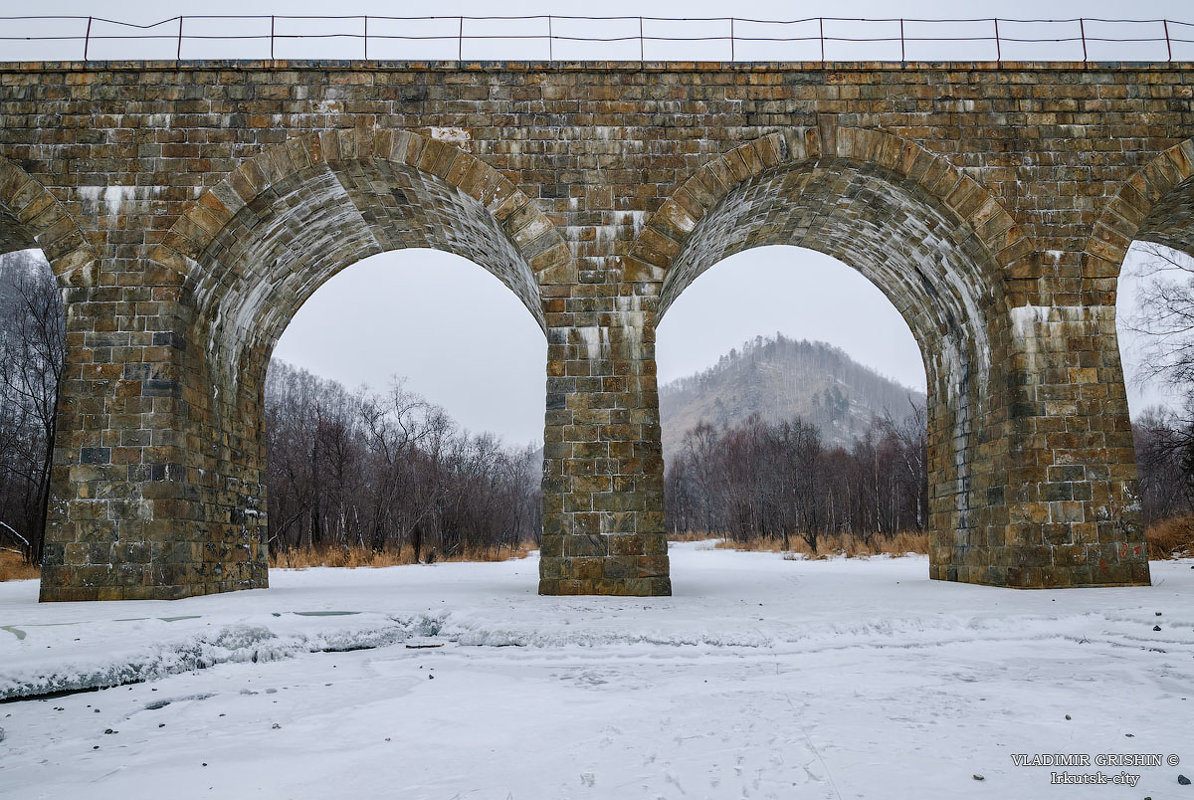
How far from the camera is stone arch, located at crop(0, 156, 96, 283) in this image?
11523mm

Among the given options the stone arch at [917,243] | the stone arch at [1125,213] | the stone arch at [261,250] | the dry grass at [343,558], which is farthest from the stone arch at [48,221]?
the stone arch at [1125,213]

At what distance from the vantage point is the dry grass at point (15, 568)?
55.8 feet

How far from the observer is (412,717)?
201 inches

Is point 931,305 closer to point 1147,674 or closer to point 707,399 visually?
point 1147,674

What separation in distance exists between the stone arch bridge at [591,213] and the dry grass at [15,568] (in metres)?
7.83

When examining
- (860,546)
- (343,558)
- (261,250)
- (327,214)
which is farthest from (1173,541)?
(261,250)

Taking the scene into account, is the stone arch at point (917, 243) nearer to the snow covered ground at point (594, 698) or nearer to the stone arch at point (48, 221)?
the snow covered ground at point (594, 698)

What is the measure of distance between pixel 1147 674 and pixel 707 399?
543 ft

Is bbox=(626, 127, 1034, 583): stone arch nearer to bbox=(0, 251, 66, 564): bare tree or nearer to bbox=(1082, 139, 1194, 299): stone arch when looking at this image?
bbox=(1082, 139, 1194, 299): stone arch

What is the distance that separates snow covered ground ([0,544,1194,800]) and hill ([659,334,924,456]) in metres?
120

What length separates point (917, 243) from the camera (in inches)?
519

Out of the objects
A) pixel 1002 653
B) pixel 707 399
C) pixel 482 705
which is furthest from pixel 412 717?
pixel 707 399

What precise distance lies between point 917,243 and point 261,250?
10.3 metres

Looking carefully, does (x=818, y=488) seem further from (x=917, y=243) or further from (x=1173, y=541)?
(x=917, y=243)
